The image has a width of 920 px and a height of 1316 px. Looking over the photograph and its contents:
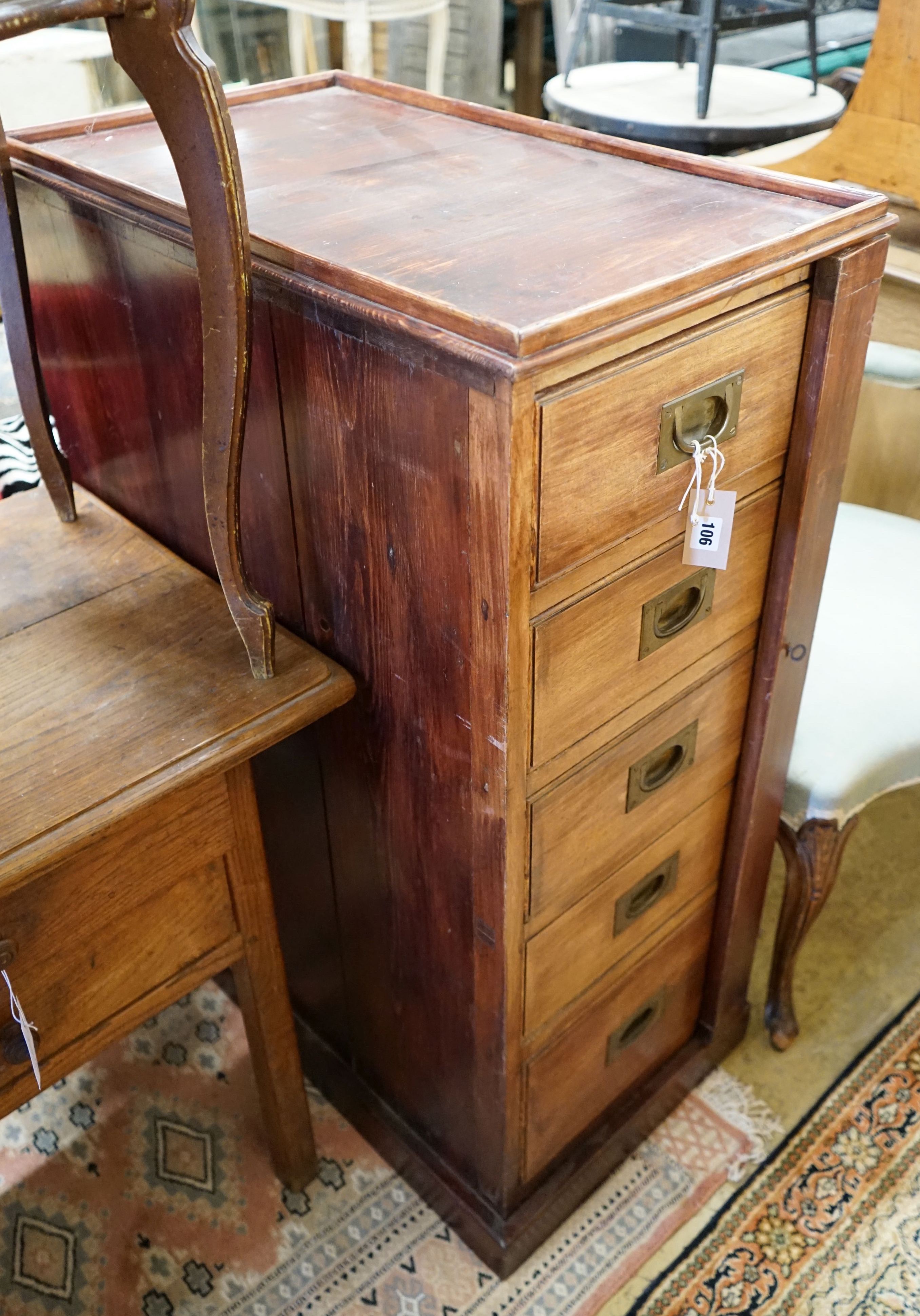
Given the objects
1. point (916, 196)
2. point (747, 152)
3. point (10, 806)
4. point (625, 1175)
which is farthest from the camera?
point (747, 152)

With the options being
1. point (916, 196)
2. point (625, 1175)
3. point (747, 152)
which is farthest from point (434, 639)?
point (747, 152)

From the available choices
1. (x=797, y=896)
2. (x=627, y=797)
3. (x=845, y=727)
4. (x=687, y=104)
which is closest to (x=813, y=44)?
(x=687, y=104)

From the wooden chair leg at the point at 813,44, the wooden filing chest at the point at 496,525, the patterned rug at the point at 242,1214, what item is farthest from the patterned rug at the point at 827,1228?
the wooden chair leg at the point at 813,44

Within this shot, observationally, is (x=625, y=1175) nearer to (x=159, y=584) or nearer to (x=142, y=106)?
(x=159, y=584)

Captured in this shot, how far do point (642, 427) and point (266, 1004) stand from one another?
0.70 m

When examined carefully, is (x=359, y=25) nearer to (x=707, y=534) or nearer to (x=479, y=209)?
(x=479, y=209)

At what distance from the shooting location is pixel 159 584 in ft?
3.38

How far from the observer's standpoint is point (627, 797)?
100 centimetres

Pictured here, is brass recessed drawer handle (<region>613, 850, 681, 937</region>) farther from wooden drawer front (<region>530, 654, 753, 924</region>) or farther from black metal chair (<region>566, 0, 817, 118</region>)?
black metal chair (<region>566, 0, 817, 118</region>)

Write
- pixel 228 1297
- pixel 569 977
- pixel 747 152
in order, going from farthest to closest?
pixel 747 152 → pixel 228 1297 → pixel 569 977

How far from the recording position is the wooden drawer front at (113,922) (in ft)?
2.84

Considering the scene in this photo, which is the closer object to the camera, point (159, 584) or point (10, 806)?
point (10, 806)

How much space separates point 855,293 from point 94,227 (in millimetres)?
648

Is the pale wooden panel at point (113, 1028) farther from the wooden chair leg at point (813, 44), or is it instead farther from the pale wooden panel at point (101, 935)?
the wooden chair leg at point (813, 44)
